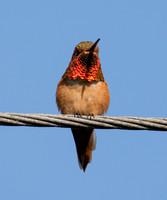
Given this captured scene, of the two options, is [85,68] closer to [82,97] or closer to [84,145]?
[82,97]

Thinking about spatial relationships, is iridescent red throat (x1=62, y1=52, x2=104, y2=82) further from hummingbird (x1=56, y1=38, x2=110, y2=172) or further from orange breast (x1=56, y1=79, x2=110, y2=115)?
orange breast (x1=56, y1=79, x2=110, y2=115)

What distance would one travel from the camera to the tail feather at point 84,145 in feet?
31.8

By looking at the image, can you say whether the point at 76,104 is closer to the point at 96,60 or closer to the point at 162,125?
the point at 96,60

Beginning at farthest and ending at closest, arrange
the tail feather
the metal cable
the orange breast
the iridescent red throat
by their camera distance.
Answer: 1. the tail feather
2. the iridescent red throat
3. the orange breast
4. the metal cable

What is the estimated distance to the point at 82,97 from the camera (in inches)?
334

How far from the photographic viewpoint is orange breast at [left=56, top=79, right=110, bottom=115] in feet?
27.8

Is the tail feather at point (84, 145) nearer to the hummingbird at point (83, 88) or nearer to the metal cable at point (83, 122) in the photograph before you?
the hummingbird at point (83, 88)

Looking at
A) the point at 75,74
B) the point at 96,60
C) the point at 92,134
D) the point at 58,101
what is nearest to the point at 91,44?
the point at 96,60

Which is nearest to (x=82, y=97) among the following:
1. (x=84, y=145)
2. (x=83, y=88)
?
(x=83, y=88)

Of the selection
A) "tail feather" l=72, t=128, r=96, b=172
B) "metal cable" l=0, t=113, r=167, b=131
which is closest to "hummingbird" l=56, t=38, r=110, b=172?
"tail feather" l=72, t=128, r=96, b=172

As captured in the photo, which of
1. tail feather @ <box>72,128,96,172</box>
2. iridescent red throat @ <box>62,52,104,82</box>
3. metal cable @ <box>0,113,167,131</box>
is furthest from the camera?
tail feather @ <box>72,128,96,172</box>

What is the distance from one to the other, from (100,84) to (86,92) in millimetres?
492

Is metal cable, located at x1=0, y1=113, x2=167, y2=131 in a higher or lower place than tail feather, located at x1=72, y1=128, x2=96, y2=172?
higher

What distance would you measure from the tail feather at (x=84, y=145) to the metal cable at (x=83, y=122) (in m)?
4.28
